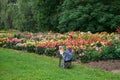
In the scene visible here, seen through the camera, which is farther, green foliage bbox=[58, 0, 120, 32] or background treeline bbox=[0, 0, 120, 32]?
background treeline bbox=[0, 0, 120, 32]

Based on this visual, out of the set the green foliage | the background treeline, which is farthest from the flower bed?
the background treeline

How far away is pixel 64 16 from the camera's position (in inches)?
1163

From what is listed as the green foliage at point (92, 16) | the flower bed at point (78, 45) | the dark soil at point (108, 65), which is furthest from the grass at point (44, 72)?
the green foliage at point (92, 16)

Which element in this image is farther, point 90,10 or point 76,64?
point 90,10

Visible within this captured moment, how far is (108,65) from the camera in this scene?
12.4 m

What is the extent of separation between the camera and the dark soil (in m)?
12.0

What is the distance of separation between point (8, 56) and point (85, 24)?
15.1 meters

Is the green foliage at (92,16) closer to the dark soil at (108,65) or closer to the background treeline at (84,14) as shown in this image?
the background treeline at (84,14)

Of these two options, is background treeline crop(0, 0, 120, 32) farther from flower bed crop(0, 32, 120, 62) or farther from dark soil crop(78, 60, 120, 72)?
dark soil crop(78, 60, 120, 72)

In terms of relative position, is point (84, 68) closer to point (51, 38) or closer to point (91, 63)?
point (91, 63)

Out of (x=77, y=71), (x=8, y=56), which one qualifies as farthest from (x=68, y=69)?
(x=8, y=56)

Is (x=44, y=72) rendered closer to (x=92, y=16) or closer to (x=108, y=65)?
(x=108, y=65)

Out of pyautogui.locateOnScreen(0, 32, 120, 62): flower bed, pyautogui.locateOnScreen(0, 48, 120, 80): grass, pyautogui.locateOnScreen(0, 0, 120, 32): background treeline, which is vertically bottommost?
pyautogui.locateOnScreen(0, 0, 120, 32): background treeline

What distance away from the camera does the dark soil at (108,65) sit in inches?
474
